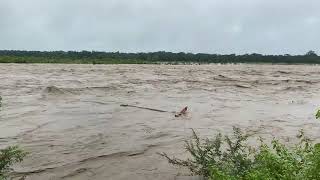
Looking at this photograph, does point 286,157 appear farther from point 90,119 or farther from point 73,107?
point 73,107

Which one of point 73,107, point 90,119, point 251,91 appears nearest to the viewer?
point 90,119

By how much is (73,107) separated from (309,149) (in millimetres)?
12006

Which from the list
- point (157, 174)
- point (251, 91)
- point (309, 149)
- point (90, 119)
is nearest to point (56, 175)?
point (157, 174)

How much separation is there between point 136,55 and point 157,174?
11534cm

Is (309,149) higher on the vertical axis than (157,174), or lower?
higher

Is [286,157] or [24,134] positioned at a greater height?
[286,157]

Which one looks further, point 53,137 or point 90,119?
point 90,119

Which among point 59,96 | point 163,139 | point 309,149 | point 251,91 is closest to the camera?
point 309,149

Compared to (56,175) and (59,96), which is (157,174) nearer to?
(56,175)

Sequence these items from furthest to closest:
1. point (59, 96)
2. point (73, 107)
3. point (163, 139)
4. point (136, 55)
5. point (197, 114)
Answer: point (136, 55), point (59, 96), point (73, 107), point (197, 114), point (163, 139)

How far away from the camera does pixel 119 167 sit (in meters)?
10.3

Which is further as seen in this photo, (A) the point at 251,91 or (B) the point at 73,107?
(A) the point at 251,91

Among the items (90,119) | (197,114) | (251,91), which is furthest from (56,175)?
(251,91)

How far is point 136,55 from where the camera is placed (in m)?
125
